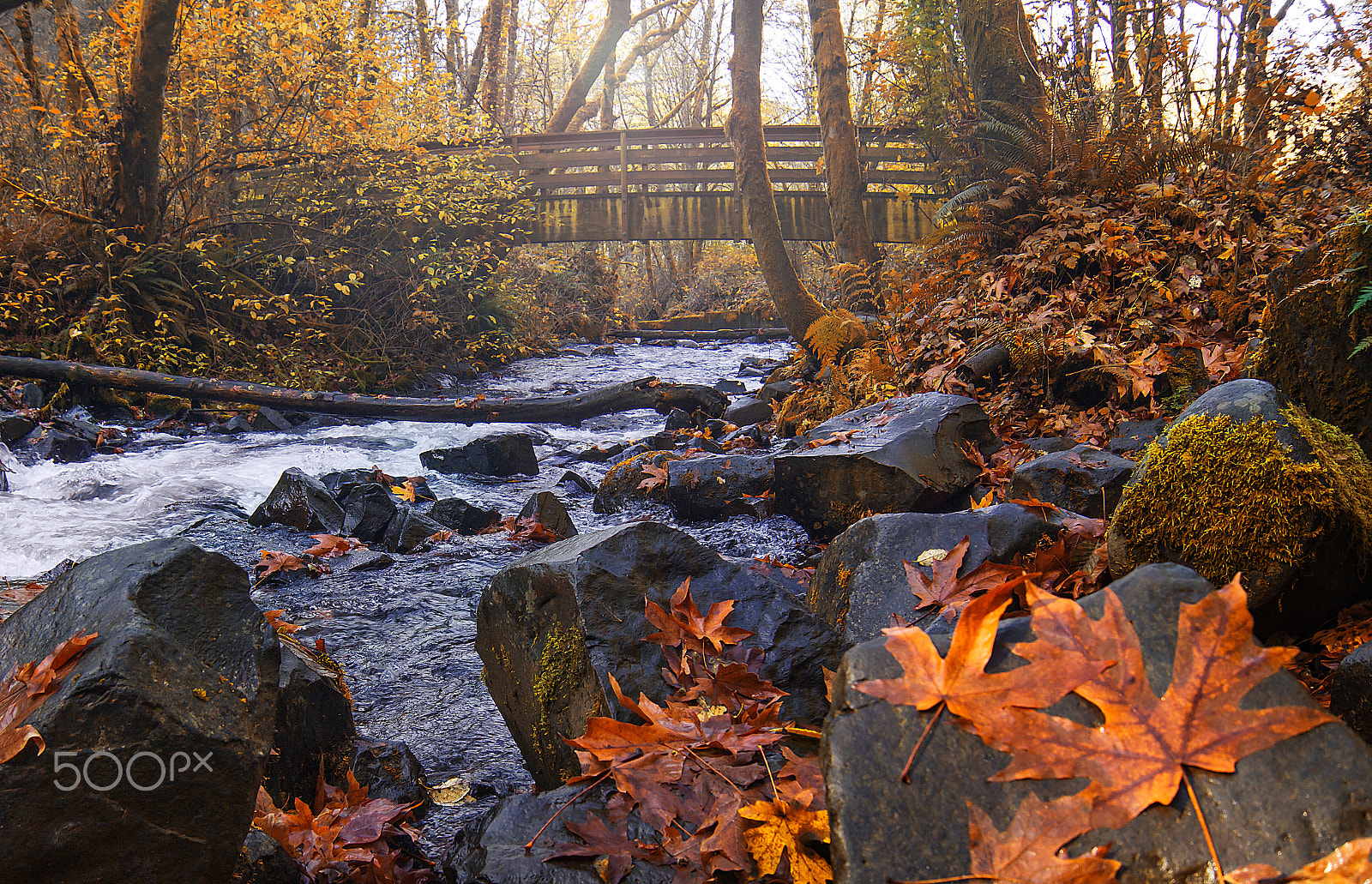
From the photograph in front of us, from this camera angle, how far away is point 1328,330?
2463 millimetres

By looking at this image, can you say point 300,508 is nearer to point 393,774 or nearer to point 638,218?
point 393,774

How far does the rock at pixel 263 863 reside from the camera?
185 centimetres

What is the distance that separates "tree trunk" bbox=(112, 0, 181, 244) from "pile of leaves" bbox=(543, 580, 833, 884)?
11478mm

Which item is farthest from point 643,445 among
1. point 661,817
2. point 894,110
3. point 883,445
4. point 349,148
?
point 894,110

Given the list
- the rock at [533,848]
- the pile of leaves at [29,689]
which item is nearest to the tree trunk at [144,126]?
the pile of leaves at [29,689]

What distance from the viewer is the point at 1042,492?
3.55 meters

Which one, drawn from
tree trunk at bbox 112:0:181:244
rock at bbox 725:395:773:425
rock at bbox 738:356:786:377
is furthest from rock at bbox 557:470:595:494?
tree trunk at bbox 112:0:181:244

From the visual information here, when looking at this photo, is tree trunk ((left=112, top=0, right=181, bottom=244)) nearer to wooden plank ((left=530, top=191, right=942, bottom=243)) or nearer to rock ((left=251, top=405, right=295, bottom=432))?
rock ((left=251, top=405, right=295, bottom=432))

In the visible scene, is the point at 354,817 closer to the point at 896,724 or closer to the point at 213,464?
the point at 896,724

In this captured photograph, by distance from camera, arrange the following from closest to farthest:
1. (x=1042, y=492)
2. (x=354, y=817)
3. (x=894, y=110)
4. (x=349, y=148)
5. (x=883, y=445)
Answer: (x=354, y=817) < (x=1042, y=492) < (x=883, y=445) < (x=349, y=148) < (x=894, y=110)

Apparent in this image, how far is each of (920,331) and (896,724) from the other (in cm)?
640

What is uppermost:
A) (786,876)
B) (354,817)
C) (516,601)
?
(516,601)

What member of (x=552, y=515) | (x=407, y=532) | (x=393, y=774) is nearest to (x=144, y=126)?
(x=407, y=532)

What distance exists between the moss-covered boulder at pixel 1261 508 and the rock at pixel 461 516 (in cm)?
451
